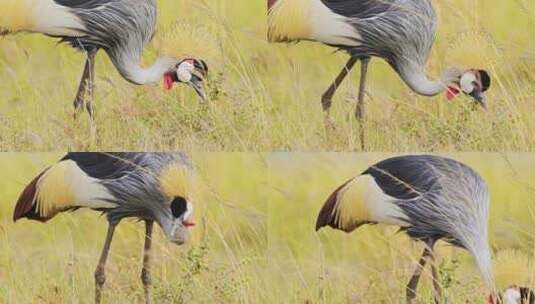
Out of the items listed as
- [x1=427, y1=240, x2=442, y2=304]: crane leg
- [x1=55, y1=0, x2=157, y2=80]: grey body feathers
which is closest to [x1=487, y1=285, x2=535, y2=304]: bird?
[x1=427, y1=240, x2=442, y2=304]: crane leg

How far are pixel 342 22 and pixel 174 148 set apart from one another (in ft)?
2.40

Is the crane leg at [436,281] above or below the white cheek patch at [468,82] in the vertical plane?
below

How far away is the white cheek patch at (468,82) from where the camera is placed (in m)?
4.13

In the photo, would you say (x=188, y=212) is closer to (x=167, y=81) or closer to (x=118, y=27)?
(x=167, y=81)

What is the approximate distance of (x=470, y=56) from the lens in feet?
13.6

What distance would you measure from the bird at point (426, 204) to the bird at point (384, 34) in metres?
0.23

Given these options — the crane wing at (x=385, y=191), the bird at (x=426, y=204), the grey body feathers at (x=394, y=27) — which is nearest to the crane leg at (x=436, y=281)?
the bird at (x=426, y=204)

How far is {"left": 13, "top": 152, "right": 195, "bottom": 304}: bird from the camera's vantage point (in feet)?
13.7

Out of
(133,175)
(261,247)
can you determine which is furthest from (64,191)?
(261,247)

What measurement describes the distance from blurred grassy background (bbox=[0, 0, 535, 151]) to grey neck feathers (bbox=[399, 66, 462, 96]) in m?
0.03

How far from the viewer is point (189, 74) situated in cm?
419

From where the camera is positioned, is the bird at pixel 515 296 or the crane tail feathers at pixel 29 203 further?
the crane tail feathers at pixel 29 203

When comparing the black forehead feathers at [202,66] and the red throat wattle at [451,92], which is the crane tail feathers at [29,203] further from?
the red throat wattle at [451,92]

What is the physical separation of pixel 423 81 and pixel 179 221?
3.21ft
